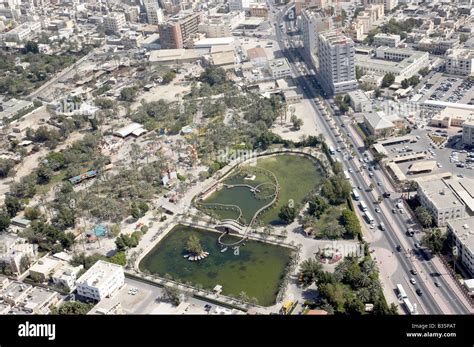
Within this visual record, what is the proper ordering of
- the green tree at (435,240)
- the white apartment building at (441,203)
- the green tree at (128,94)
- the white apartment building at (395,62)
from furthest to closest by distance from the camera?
the green tree at (128,94)
the white apartment building at (395,62)
the white apartment building at (441,203)
the green tree at (435,240)

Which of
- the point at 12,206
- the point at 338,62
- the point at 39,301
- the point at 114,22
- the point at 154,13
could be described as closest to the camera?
the point at 39,301

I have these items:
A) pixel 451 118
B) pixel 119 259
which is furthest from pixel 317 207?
pixel 451 118

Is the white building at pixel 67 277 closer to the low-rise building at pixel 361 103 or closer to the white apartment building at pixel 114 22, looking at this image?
the low-rise building at pixel 361 103

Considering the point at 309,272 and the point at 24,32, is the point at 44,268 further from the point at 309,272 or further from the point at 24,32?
the point at 24,32

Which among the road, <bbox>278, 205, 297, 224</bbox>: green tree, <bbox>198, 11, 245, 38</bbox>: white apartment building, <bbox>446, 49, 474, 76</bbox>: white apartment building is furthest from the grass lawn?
<bbox>198, 11, 245, 38</bbox>: white apartment building

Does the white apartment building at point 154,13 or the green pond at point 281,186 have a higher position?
the white apartment building at point 154,13

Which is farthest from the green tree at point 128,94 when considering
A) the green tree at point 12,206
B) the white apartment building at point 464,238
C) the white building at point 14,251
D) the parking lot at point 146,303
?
the white apartment building at point 464,238
